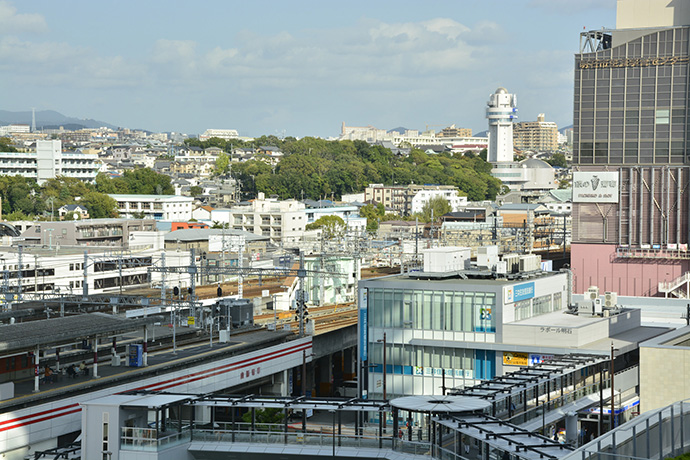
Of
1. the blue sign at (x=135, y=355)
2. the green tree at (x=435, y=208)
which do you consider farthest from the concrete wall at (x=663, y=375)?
the green tree at (x=435, y=208)

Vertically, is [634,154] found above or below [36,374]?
above

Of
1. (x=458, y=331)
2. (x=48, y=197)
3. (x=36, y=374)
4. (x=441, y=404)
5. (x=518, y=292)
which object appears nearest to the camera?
(x=441, y=404)

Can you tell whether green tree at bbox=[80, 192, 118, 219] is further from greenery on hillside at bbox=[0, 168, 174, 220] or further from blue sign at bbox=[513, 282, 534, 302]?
blue sign at bbox=[513, 282, 534, 302]

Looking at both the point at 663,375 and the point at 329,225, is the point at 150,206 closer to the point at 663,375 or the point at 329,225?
the point at 329,225

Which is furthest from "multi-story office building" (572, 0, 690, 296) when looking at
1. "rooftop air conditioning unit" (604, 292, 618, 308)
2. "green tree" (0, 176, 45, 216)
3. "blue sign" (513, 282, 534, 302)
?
"green tree" (0, 176, 45, 216)

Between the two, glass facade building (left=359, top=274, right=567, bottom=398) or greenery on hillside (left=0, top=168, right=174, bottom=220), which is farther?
greenery on hillside (left=0, top=168, right=174, bottom=220)

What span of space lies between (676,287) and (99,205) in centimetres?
6246

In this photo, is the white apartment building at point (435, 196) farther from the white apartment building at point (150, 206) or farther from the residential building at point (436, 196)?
the white apartment building at point (150, 206)

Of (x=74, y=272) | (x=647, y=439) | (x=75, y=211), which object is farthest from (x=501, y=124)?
(x=647, y=439)

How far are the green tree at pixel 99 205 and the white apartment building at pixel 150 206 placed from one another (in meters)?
2.14

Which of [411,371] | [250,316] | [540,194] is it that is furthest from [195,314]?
[540,194]

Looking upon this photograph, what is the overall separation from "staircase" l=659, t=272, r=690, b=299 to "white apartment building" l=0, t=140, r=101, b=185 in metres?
78.9

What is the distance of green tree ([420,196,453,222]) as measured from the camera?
358 feet

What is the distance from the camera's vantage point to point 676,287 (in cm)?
4478
